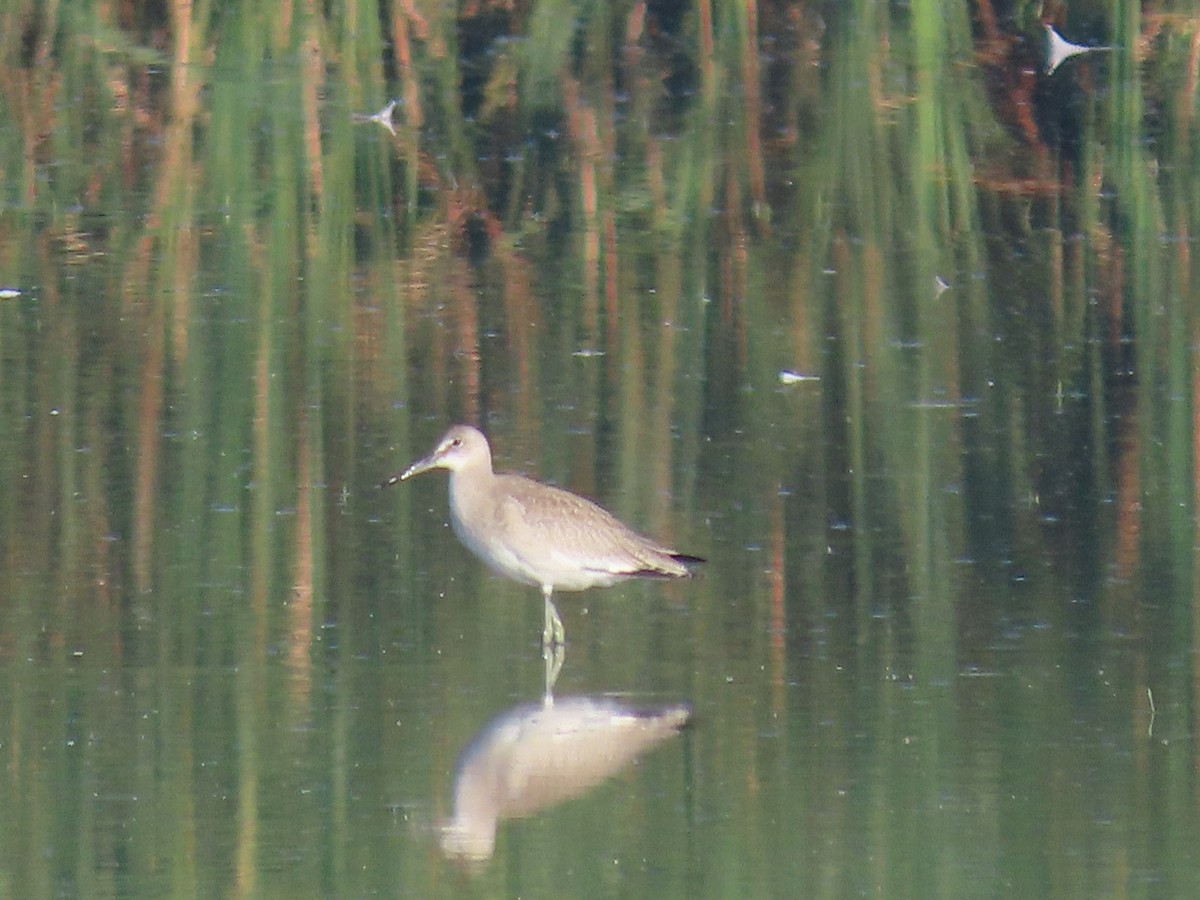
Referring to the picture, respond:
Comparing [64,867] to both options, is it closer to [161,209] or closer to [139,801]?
[139,801]

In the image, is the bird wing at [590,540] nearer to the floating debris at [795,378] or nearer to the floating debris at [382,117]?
the floating debris at [795,378]

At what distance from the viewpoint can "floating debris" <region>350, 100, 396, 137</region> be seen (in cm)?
1415

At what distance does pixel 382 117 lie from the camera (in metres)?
14.3

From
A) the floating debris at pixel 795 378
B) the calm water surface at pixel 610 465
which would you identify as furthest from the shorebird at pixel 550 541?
the floating debris at pixel 795 378

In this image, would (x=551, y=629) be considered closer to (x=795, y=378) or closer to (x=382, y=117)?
(x=795, y=378)

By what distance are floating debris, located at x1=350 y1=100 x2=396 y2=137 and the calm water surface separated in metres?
0.14

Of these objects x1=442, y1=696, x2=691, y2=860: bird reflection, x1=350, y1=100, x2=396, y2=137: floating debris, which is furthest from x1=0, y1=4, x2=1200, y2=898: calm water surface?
x1=350, y1=100, x2=396, y2=137: floating debris

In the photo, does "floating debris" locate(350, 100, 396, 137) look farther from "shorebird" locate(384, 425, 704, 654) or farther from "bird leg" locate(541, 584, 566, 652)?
"bird leg" locate(541, 584, 566, 652)

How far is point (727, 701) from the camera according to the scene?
6582mm

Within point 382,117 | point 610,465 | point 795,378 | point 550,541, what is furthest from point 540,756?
point 382,117

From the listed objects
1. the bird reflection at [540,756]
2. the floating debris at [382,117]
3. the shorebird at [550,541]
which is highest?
the floating debris at [382,117]

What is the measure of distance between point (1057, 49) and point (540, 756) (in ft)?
33.5

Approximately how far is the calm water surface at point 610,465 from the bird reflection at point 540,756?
0.02m

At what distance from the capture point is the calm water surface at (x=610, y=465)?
5.80m
